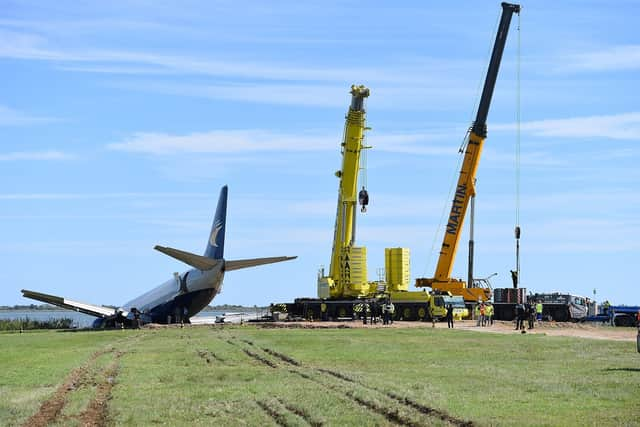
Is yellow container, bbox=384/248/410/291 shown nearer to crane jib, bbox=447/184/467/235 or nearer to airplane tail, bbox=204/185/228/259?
crane jib, bbox=447/184/467/235

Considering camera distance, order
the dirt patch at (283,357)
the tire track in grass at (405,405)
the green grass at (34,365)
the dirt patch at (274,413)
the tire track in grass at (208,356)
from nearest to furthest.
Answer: the tire track in grass at (405,405) → the dirt patch at (274,413) → the green grass at (34,365) → the dirt patch at (283,357) → the tire track in grass at (208,356)

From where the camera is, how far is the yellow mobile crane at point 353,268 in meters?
61.4

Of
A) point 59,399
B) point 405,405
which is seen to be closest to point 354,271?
point 59,399

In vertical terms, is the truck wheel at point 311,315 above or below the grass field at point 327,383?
above

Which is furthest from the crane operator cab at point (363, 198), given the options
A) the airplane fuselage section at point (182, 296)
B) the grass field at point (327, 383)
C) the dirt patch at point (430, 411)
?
the dirt patch at point (430, 411)

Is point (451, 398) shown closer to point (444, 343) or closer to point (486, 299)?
point (444, 343)

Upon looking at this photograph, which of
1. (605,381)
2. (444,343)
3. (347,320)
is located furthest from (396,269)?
(605,381)

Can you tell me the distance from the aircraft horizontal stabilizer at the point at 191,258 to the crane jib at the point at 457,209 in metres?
14.9

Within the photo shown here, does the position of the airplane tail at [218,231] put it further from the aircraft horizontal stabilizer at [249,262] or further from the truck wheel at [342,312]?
the truck wheel at [342,312]

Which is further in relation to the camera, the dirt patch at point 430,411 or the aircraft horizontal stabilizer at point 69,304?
the aircraft horizontal stabilizer at point 69,304

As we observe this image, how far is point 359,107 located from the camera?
61750 mm

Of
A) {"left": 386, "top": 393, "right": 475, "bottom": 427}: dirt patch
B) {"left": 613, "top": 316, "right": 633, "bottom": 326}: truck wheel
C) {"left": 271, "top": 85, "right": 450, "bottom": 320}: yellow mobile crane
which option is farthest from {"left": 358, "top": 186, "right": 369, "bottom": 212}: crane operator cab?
{"left": 386, "top": 393, "right": 475, "bottom": 427}: dirt patch

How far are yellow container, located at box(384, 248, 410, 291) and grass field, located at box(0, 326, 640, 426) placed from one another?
2769cm

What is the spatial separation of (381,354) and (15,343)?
57.3 feet
